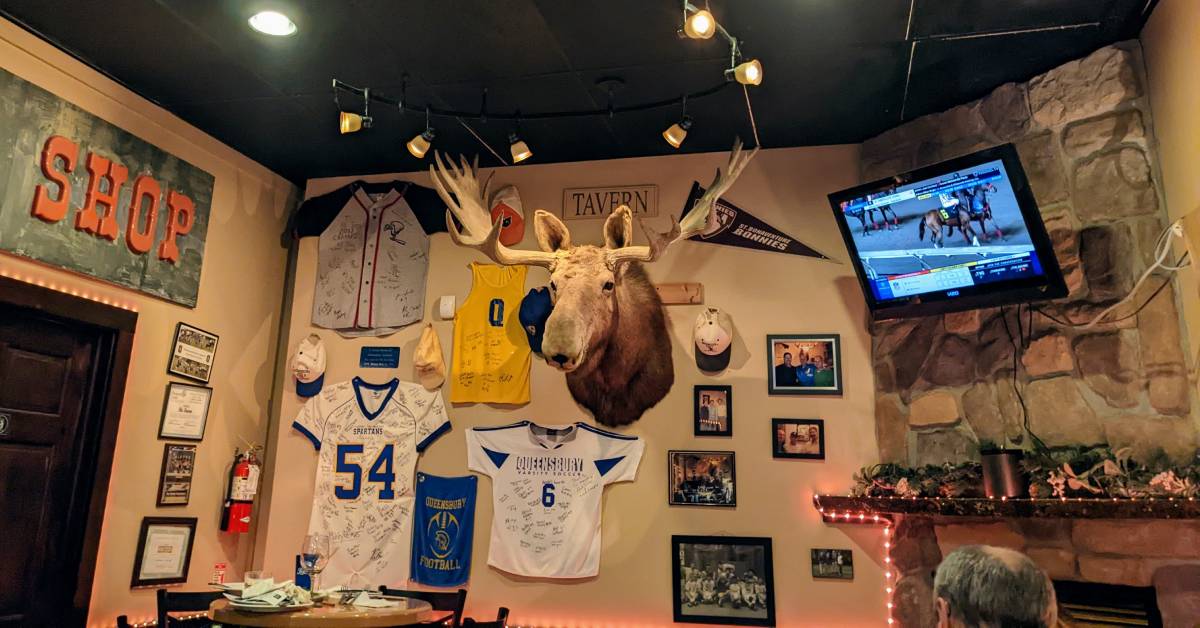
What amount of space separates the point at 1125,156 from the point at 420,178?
11.1 ft

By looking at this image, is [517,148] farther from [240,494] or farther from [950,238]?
[240,494]

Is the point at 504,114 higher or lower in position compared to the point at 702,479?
higher

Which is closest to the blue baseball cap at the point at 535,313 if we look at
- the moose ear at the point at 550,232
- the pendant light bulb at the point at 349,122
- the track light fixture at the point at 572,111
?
the moose ear at the point at 550,232

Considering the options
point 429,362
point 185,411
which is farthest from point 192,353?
point 429,362

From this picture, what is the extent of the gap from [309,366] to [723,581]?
7.82 ft

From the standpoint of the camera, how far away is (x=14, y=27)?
3.08 meters

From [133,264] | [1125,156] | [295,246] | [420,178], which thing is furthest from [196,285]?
[1125,156]

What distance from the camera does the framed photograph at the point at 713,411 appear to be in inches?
146

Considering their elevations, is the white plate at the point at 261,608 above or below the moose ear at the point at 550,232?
below

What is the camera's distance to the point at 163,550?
361 cm

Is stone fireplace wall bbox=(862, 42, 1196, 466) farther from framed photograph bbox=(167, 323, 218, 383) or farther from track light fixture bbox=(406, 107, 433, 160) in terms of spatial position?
framed photograph bbox=(167, 323, 218, 383)

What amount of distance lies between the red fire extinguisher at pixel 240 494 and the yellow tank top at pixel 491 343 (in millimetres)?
1112

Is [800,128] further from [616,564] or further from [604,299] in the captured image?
[616,564]

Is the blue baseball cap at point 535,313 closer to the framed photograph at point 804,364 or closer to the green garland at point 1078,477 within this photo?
the framed photograph at point 804,364
